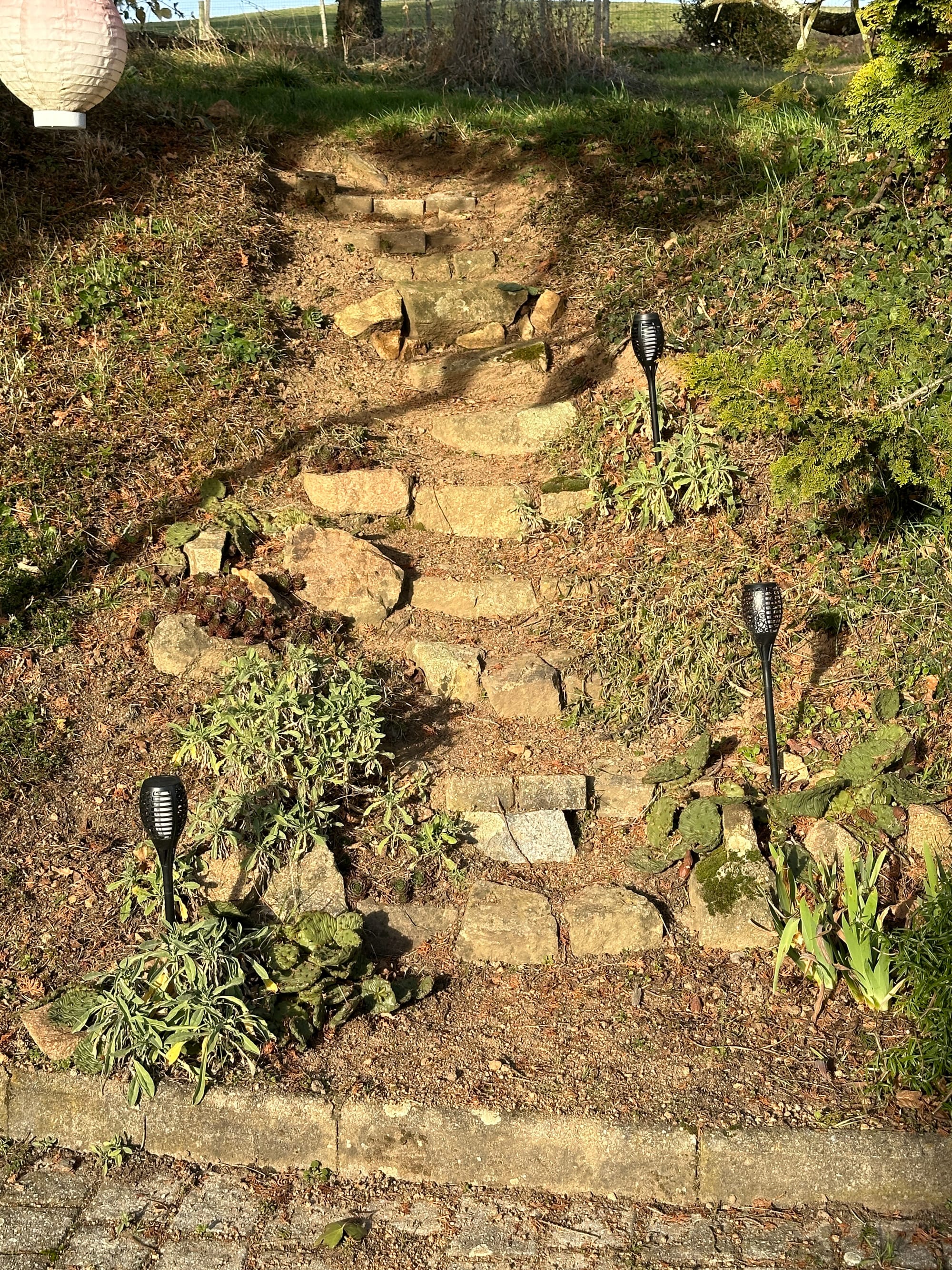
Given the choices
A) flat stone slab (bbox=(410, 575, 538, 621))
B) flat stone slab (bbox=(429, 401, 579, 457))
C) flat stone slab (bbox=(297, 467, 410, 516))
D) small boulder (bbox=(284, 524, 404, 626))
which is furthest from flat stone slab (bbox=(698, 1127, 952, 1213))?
flat stone slab (bbox=(429, 401, 579, 457))

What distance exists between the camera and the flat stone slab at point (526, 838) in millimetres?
4621

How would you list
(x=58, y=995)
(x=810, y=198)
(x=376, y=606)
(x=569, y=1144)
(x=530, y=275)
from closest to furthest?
(x=569, y=1144)
(x=58, y=995)
(x=376, y=606)
(x=810, y=198)
(x=530, y=275)

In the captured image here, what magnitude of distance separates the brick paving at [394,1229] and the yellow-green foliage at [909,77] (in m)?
4.45

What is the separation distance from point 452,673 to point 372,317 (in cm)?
306

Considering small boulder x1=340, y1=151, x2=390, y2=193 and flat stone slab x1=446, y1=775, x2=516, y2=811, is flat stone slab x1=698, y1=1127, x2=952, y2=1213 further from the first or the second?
small boulder x1=340, y1=151, x2=390, y2=193

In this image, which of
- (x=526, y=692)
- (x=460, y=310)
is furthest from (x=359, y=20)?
(x=526, y=692)

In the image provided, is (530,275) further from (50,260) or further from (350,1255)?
(350,1255)

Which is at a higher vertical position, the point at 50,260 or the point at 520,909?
the point at 50,260

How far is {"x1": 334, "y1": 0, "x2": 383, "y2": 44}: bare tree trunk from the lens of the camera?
40.5 ft

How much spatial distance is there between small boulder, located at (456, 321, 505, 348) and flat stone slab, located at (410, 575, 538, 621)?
7.54 ft

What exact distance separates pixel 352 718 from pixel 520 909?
99 centimetres

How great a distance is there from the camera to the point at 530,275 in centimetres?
777

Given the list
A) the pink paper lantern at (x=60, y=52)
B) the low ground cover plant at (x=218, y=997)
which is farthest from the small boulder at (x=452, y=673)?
the pink paper lantern at (x=60, y=52)

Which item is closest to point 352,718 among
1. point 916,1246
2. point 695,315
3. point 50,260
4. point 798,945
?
point 798,945
